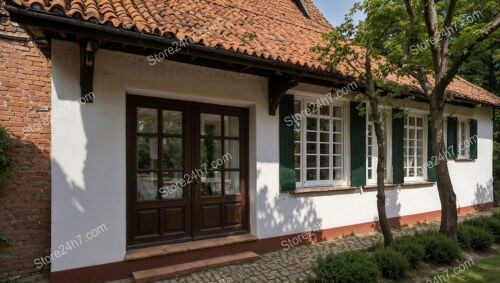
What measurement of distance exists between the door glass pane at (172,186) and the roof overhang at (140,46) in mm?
1737

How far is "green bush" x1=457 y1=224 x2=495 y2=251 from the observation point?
5793mm

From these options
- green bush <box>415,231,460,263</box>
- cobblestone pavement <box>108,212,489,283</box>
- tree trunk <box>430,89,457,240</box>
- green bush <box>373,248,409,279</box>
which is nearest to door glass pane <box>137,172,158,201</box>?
cobblestone pavement <box>108,212,489,283</box>

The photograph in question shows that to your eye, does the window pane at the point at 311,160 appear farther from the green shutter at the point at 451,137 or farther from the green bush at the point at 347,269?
the green shutter at the point at 451,137

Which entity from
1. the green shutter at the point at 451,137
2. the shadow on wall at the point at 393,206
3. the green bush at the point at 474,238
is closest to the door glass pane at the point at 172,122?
the shadow on wall at the point at 393,206

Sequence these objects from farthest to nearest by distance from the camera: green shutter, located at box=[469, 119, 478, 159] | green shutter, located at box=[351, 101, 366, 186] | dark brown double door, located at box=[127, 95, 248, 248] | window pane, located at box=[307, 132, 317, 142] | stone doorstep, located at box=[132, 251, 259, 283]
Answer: green shutter, located at box=[469, 119, 478, 159] → green shutter, located at box=[351, 101, 366, 186] → window pane, located at box=[307, 132, 317, 142] → dark brown double door, located at box=[127, 95, 248, 248] → stone doorstep, located at box=[132, 251, 259, 283]

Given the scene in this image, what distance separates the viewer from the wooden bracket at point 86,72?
377cm

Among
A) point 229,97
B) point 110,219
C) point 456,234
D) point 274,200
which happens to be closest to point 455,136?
point 456,234

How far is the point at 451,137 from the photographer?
909 cm

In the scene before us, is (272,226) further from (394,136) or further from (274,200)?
(394,136)

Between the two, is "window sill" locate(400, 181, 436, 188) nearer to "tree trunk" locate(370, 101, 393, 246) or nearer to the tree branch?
"tree trunk" locate(370, 101, 393, 246)

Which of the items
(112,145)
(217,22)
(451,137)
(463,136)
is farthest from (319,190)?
(463,136)

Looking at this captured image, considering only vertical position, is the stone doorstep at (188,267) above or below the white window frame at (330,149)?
below

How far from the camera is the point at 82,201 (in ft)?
13.5

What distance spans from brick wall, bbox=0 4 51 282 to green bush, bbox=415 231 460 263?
586cm
